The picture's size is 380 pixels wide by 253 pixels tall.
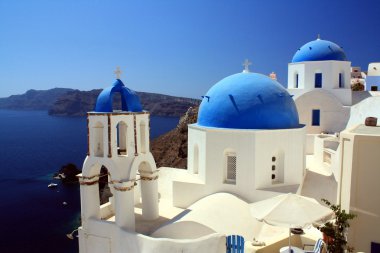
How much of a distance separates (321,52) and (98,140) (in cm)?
1470

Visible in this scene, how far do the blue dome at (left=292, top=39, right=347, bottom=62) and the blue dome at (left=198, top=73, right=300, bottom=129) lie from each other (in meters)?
8.35

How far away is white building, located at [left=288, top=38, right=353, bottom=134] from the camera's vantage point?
63.3 feet

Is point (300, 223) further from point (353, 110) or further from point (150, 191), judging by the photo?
point (353, 110)

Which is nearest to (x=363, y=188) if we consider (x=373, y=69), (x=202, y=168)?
(x=202, y=168)

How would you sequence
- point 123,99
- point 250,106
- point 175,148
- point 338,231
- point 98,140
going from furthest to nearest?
point 175,148
point 250,106
point 123,99
point 98,140
point 338,231

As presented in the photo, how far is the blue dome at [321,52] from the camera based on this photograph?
1969 centimetres

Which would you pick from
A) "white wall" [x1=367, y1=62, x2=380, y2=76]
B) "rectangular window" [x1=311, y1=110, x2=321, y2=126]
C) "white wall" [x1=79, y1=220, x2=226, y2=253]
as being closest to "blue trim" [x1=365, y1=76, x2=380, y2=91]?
"white wall" [x1=367, y1=62, x2=380, y2=76]

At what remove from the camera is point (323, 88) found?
1973 centimetres

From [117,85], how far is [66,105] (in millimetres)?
186315

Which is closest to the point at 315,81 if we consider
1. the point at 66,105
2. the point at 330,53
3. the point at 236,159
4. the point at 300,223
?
the point at 330,53

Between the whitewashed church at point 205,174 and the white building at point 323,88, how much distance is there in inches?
221

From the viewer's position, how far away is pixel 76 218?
33812mm

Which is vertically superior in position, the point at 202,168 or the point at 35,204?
the point at 202,168

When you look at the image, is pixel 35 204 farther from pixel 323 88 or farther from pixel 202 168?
pixel 323 88
